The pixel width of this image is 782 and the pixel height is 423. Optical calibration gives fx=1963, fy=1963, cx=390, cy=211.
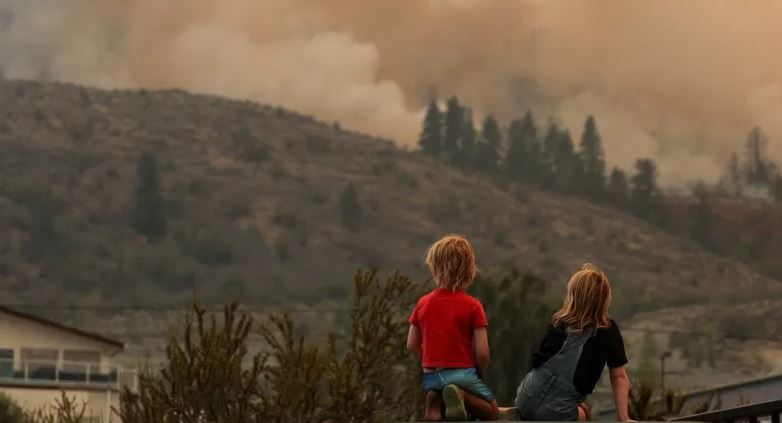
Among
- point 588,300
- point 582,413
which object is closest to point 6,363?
point 582,413

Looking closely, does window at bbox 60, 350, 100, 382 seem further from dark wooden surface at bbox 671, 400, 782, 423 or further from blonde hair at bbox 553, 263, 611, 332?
blonde hair at bbox 553, 263, 611, 332

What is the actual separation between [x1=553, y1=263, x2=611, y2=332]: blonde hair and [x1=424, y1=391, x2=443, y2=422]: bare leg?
0.93 metres

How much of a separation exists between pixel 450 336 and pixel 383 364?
29.4m

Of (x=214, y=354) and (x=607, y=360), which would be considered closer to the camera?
(x=607, y=360)

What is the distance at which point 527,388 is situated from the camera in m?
9.44

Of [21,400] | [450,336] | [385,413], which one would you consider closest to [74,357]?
[21,400]

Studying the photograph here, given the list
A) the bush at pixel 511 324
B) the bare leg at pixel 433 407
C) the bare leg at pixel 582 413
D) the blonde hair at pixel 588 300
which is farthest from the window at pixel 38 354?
the blonde hair at pixel 588 300

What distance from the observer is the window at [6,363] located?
112938 mm

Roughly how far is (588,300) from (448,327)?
4.05ft

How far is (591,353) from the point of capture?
924 centimetres

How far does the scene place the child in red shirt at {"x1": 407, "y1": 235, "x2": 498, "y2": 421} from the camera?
9773 millimetres

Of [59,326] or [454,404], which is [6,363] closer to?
[59,326]

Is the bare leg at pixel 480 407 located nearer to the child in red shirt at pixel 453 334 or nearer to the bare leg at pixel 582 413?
the child in red shirt at pixel 453 334

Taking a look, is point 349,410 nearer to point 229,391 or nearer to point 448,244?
point 229,391
